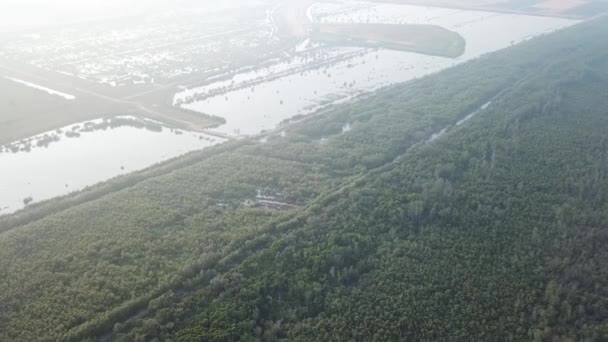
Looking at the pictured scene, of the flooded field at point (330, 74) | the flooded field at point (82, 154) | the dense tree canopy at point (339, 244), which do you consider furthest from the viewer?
the flooded field at point (330, 74)

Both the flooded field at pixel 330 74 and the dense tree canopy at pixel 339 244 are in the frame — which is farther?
the flooded field at pixel 330 74

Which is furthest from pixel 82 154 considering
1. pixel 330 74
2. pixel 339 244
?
pixel 330 74

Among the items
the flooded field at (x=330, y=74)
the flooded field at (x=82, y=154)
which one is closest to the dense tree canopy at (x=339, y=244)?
the flooded field at (x=82, y=154)

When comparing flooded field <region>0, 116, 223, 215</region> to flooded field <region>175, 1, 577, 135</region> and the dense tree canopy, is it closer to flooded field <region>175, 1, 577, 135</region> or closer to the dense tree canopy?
the dense tree canopy

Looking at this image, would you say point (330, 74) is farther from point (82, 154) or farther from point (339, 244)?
point (339, 244)

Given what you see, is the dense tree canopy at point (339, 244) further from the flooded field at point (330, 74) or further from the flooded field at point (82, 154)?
the flooded field at point (330, 74)

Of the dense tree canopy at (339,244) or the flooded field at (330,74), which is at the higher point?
the flooded field at (330,74)

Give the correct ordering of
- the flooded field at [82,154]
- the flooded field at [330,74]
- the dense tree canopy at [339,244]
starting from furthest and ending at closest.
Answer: the flooded field at [330,74] → the flooded field at [82,154] → the dense tree canopy at [339,244]
